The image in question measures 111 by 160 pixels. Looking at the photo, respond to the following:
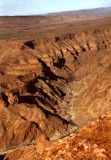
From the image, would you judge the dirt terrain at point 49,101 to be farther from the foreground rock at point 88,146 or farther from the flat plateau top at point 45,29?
the flat plateau top at point 45,29

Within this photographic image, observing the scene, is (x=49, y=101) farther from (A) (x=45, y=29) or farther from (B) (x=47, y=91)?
(A) (x=45, y=29)

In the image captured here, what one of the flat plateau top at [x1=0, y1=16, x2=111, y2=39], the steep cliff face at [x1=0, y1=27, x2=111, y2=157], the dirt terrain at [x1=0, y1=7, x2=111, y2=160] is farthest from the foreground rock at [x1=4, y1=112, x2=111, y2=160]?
the flat plateau top at [x1=0, y1=16, x2=111, y2=39]

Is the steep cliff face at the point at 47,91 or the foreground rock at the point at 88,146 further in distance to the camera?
the steep cliff face at the point at 47,91

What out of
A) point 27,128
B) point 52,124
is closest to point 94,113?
point 52,124

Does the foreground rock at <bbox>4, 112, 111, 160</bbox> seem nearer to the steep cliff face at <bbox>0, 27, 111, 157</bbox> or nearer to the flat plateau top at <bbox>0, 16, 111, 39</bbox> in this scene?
the steep cliff face at <bbox>0, 27, 111, 157</bbox>

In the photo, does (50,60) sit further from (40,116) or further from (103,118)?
(103,118)

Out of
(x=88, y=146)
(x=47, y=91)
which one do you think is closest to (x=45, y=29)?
(x=47, y=91)

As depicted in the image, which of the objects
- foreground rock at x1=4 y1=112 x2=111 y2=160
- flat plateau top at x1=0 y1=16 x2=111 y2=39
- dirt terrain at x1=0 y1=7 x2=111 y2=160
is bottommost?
foreground rock at x1=4 y1=112 x2=111 y2=160

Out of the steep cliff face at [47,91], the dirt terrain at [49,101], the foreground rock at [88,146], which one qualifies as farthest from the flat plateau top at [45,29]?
the foreground rock at [88,146]
